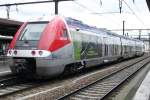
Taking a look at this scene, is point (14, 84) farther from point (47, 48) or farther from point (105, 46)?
point (105, 46)

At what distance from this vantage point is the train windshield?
15.0m

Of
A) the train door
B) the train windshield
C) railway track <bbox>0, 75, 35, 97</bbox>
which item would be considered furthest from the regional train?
the train door

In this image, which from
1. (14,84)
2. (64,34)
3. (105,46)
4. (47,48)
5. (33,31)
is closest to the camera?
(47,48)

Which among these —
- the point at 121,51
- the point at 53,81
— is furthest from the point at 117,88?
the point at 121,51

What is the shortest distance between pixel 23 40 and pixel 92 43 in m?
6.70

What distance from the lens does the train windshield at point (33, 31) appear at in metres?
15.0

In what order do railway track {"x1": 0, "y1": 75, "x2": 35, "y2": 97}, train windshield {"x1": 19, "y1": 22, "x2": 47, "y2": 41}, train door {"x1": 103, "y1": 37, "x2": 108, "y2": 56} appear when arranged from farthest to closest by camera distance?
train door {"x1": 103, "y1": 37, "x2": 108, "y2": 56}, train windshield {"x1": 19, "y1": 22, "x2": 47, "y2": 41}, railway track {"x1": 0, "y1": 75, "x2": 35, "y2": 97}

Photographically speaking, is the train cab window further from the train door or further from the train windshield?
the train door

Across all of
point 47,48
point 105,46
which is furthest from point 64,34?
A: point 105,46

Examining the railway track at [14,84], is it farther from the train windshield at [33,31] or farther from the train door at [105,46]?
the train door at [105,46]

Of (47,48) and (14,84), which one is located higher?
(47,48)

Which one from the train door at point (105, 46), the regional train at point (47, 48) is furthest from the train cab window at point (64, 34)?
the train door at point (105, 46)

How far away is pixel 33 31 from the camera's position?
1527 centimetres

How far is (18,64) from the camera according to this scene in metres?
14.5
